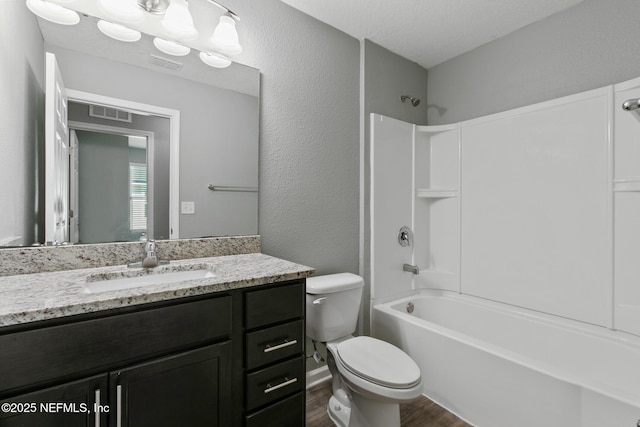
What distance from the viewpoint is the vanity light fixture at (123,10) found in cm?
133

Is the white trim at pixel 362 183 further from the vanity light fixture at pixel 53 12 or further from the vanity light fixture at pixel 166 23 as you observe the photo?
the vanity light fixture at pixel 53 12

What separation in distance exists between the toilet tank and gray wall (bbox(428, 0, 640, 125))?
172 centimetres

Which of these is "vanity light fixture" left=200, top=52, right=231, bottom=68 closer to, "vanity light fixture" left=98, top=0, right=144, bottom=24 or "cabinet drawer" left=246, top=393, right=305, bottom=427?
"vanity light fixture" left=98, top=0, right=144, bottom=24

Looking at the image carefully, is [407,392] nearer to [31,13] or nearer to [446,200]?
[446,200]

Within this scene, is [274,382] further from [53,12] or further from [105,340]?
[53,12]

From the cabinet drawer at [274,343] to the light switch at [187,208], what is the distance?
75cm

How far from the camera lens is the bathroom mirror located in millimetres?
1117

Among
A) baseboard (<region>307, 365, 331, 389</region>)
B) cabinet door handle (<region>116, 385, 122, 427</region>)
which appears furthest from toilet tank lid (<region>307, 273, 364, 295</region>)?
cabinet door handle (<region>116, 385, 122, 427</region>)

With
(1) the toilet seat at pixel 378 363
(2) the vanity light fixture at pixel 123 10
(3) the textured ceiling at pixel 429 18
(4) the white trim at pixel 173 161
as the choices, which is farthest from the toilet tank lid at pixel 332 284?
(3) the textured ceiling at pixel 429 18

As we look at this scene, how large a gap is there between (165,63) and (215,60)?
0.26 meters

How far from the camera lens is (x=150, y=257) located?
4.28 feet

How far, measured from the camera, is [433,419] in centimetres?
170

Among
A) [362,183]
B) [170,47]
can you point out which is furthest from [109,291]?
[362,183]

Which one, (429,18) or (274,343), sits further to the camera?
(429,18)
